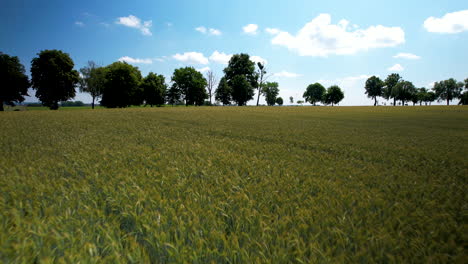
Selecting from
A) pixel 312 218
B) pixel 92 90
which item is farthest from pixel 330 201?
pixel 92 90

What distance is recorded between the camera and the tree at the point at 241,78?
78875mm

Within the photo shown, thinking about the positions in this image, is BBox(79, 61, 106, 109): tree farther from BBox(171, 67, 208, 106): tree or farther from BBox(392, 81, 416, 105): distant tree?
BBox(392, 81, 416, 105): distant tree

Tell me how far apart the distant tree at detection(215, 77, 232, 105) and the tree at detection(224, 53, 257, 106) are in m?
1.72

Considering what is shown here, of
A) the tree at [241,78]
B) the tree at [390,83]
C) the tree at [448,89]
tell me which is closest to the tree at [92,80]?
the tree at [241,78]

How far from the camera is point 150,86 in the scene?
7450cm

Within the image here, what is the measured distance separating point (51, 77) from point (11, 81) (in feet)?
21.9

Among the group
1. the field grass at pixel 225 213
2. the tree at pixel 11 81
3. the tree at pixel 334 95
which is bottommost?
the field grass at pixel 225 213

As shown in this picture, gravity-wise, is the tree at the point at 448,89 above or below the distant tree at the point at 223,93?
above

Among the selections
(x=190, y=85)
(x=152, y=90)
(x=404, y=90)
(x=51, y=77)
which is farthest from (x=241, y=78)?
(x=404, y=90)

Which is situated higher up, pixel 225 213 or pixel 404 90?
pixel 404 90

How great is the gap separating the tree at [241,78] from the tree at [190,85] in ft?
37.2

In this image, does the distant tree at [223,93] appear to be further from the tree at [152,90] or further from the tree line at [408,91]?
the tree line at [408,91]

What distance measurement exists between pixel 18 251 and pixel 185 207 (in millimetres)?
1219

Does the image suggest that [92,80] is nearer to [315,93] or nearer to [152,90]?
[152,90]
